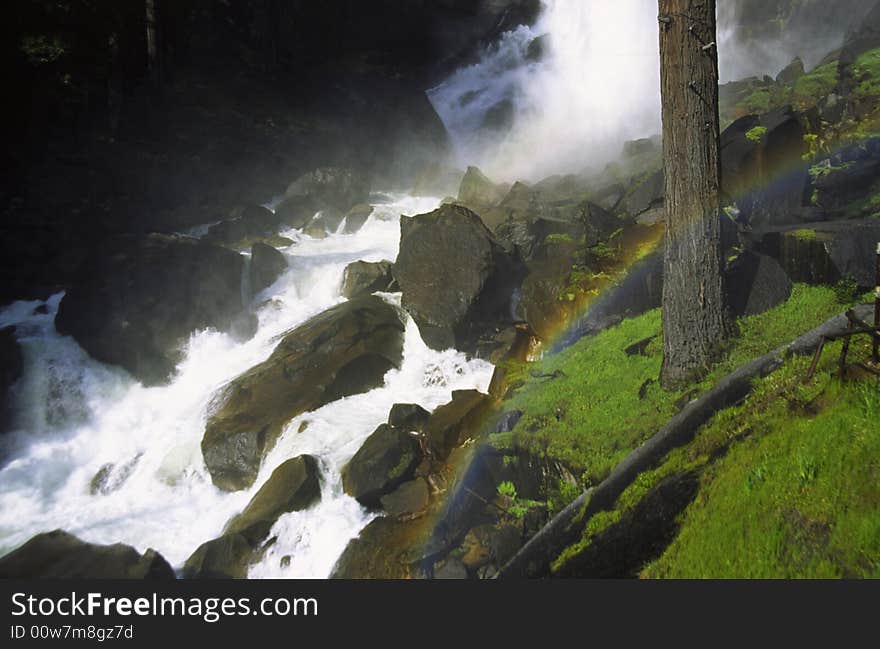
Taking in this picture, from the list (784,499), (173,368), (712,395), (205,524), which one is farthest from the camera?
(173,368)

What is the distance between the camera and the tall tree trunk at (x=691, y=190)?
5.92 m

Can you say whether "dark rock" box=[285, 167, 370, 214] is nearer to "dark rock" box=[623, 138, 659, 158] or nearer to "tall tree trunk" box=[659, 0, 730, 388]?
"dark rock" box=[623, 138, 659, 158]

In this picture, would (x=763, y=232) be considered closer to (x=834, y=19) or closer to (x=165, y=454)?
(x=165, y=454)

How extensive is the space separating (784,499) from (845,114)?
44.3 feet

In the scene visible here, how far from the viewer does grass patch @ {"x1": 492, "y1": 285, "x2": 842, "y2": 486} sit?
5996 millimetres

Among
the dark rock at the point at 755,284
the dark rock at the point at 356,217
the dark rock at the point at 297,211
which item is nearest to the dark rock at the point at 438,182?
the dark rock at the point at 356,217

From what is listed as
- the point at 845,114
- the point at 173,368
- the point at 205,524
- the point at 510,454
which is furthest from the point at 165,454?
the point at 845,114

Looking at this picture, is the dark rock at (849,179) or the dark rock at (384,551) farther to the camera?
the dark rock at (849,179)

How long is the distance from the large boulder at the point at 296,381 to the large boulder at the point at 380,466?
277 cm

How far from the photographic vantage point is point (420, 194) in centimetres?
2834

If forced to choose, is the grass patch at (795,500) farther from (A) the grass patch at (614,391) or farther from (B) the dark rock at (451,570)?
(B) the dark rock at (451,570)

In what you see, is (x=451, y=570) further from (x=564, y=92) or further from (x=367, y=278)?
(x=564, y=92)

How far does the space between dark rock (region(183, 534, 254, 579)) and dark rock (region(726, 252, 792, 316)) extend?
29.7 ft

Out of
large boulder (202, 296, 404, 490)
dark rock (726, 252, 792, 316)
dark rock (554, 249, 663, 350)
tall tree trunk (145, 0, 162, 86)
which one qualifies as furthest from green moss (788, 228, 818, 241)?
tall tree trunk (145, 0, 162, 86)
